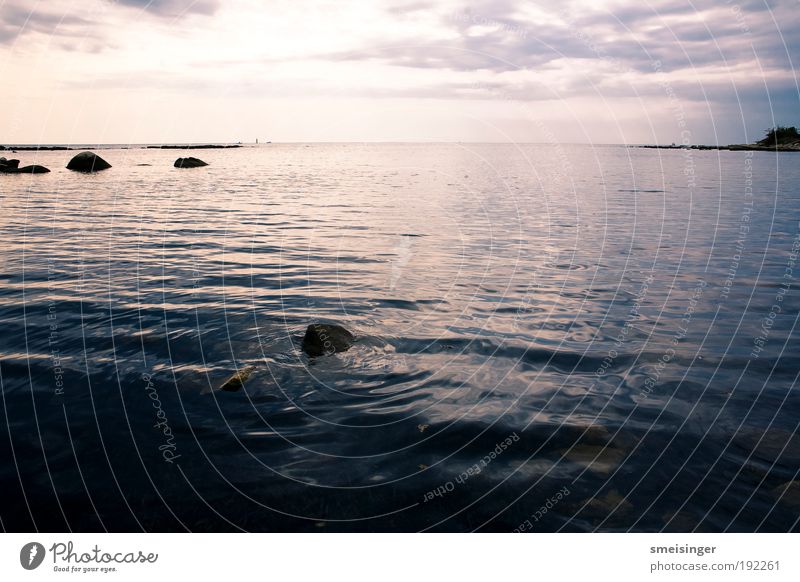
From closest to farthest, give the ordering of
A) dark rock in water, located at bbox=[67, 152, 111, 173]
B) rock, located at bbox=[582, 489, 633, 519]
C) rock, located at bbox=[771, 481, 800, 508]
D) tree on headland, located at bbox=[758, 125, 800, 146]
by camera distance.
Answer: rock, located at bbox=[582, 489, 633, 519] → rock, located at bbox=[771, 481, 800, 508] → dark rock in water, located at bbox=[67, 152, 111, 173] → tree on headland, located at bbox=[758, 125, 800, 146]

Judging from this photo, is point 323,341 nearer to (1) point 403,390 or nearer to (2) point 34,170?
(1) point 403,390

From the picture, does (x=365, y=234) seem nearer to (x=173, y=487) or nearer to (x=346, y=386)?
(x=346, y=386)

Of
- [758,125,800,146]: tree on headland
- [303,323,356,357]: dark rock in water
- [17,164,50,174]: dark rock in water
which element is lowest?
[303,323,356,357]: dark rock in water

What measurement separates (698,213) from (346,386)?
29921 millimetres

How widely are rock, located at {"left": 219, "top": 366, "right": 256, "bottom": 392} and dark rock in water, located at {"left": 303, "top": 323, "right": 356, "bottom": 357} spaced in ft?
4.31

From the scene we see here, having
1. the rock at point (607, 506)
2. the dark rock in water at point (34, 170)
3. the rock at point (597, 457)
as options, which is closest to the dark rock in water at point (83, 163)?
the dark rock in water at point (34, 170)

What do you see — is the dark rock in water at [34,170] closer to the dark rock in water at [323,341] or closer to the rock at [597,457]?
the dark rock in water at [323,341]

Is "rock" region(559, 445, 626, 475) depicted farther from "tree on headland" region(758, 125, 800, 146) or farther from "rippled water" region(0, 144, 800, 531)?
"tree on headland" region(758, 125, 800, 146)

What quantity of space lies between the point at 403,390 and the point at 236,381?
2.80m

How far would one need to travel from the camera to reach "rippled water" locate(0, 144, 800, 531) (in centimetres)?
585

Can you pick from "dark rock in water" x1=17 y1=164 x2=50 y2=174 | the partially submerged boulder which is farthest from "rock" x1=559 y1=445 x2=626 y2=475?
"dark rock in water" x1=17 y1=164 x2=50 y2=174

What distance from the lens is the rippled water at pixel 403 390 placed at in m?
5.85

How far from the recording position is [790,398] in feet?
26.9

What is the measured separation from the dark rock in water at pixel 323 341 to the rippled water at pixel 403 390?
29 cm
